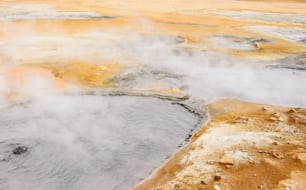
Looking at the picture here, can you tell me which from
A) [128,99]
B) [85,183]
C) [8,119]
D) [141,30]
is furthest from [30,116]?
[141,30]

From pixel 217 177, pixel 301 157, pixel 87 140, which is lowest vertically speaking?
pixel 87 140

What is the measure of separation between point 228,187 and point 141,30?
41.5ft

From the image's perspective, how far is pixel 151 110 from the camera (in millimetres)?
8164

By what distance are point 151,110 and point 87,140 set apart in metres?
1.89

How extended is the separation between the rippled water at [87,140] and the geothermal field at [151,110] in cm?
2

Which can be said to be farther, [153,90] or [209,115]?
[153,90]

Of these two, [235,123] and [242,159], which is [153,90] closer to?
[235,123]

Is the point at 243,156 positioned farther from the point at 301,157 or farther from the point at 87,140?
the point at 87,140

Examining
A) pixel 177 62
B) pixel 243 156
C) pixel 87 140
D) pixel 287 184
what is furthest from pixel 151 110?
pixel 177 62

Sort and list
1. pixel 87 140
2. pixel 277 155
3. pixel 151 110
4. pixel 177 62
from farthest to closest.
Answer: pixel 177 62
pixel 151 110
pixel 87 140
pixel 277 155

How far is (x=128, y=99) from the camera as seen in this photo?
8.71 m

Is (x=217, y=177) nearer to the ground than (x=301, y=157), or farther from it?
nearer to the ground

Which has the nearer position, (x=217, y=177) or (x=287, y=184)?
(x=287, y=184)

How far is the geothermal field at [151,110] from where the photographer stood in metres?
5.56
